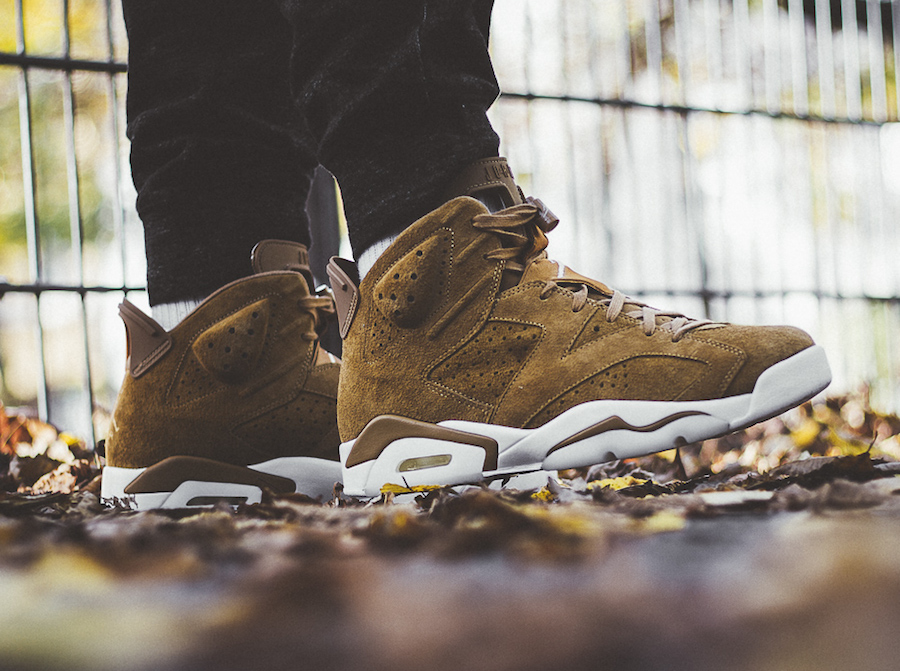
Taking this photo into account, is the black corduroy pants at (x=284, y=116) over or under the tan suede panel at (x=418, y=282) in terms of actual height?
over

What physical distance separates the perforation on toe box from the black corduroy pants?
0.47 ft

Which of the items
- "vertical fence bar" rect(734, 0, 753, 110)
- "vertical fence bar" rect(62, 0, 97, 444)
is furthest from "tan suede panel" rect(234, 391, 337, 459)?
"vertical fence bar" rect(734, 0, 753, 110)

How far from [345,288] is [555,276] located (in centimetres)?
32

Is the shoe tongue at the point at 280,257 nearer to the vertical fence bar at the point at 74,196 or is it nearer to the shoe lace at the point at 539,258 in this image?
the shoe lace at the point at 539,258

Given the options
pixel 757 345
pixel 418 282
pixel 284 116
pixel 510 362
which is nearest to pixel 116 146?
pixel 284 116

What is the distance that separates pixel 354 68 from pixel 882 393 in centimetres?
A: 380

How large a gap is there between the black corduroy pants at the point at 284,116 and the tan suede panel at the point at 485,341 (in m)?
0.07

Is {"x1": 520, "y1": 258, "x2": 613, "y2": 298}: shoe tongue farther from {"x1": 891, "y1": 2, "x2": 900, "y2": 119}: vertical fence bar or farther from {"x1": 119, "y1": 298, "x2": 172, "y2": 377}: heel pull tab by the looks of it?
{"x1": 891, "y1": 2, "x2": 900, "y2": 119}: vertical fence bar

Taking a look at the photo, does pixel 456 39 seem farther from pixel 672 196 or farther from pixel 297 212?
pixel 672 196

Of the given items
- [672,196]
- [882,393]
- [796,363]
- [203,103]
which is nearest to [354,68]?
[203,103]

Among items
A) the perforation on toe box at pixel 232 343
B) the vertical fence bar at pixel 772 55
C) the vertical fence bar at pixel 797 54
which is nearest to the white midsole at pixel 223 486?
the perforation on toe box at pixel 232 343

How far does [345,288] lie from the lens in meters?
1.04

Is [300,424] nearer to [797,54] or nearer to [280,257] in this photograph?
[280,257]

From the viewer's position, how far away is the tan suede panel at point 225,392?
1134 mm
